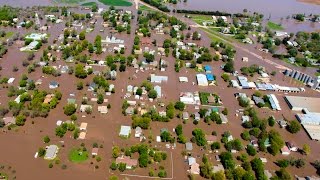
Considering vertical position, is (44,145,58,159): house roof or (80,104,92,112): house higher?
(80,104,92,112): house

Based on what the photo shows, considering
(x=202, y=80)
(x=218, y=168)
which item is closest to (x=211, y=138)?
(x=218, y=168)

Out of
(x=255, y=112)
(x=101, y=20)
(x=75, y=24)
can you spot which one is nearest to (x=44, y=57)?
(x=75, y=24)

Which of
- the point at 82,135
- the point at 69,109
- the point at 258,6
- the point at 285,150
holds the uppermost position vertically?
the point at 258,6

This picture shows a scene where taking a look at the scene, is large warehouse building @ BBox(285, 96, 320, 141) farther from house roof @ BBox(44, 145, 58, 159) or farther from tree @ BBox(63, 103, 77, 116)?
house roof @ BBox(44, 145, 58, 159)

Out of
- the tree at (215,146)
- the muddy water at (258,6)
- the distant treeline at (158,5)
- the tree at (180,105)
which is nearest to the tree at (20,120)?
the tree at (180,105)

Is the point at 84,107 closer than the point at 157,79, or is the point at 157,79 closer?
the point at 84,107

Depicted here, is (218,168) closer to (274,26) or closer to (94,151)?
(94,151)

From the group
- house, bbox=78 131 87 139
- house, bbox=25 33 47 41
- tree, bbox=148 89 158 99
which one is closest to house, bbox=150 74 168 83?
tree, bbox=148 89 158 99
